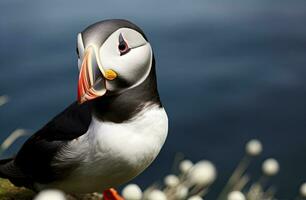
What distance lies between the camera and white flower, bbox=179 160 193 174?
93.6 inches

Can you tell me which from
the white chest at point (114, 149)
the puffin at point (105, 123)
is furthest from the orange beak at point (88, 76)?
the white chest at point (114, 149)

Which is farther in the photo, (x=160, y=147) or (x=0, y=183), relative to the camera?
(x=0, y=183)

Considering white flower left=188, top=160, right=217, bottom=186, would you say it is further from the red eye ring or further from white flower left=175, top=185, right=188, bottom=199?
the red eye ring

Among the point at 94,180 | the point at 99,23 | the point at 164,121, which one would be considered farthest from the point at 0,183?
the point at 99,23

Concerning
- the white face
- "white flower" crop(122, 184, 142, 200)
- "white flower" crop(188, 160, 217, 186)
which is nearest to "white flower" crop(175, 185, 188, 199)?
"white flower" crop(188, 160, 217, 186)

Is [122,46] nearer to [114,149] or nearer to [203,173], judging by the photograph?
[114,149]

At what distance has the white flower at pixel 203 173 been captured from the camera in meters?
2.13

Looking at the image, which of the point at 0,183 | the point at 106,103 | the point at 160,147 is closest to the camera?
the point at 106,103

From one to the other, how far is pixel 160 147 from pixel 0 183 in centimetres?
99

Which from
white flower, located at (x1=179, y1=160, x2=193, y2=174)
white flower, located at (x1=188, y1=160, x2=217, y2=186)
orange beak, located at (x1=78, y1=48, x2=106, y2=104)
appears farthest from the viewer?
white flower, located at (x1=179, y1=160, x2=193, y2=174)

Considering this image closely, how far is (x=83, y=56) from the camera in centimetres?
194

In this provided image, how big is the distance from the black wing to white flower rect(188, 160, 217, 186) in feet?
1.37

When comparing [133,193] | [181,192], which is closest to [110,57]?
[133,193]

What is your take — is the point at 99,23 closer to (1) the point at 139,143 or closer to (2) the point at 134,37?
(2) the point at 134,37
